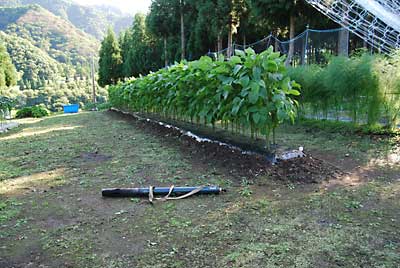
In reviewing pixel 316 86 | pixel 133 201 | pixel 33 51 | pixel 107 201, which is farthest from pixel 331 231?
pixel 33 51

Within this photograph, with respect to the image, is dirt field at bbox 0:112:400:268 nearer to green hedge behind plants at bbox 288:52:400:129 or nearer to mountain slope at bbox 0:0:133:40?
green hedge behind plants at bbox 288:52:400:129

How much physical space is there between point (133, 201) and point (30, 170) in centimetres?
205

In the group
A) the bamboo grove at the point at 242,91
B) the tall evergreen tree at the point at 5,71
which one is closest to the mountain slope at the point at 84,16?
the tall evergreen tree at the point at 5,71

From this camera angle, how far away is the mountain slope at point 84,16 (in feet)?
312

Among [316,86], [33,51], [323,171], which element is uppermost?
[33,51]

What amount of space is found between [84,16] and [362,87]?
110860mm

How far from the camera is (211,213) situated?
101 inches

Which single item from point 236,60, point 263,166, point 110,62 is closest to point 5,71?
point 110,62

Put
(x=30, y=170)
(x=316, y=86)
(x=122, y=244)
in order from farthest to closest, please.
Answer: (x=316, y=86), (x=30, y=170), (x=122, y=244)

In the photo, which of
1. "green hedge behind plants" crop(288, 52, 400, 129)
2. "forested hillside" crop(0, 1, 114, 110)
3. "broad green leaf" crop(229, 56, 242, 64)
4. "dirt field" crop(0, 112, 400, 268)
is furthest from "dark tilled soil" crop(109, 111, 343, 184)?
"forested hillside" crop(0, 1, 114, 110)

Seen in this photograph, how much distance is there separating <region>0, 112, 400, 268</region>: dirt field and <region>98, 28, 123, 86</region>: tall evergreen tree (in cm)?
3110

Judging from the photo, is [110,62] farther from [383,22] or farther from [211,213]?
[211,213]

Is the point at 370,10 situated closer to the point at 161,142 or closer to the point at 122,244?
the point at 161,142

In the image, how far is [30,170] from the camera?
4.18m
